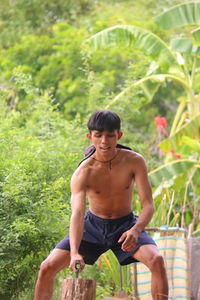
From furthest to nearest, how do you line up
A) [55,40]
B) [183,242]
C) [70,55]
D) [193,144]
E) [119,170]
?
[55,40], [70,55], [193,144], [183,242], [119,170]

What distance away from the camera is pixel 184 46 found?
1196 cm

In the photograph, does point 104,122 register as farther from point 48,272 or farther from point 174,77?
point 174,77

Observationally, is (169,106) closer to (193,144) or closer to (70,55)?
(70,55)

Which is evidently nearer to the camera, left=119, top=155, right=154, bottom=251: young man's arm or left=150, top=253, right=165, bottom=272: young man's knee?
left=150, top=253, right=165, bottom=272: young man's knee

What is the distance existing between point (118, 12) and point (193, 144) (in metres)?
11.2

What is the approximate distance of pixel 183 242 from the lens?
793 cm

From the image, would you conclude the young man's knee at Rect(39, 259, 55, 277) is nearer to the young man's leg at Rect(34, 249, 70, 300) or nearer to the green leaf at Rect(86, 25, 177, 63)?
the young man's leg at Rect(34, 249, 70, 300)

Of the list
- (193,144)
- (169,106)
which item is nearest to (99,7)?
(169,106)

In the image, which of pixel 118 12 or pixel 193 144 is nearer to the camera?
pixel 193 144

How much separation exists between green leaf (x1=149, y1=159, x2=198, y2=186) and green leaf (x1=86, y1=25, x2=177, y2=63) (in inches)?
92.9

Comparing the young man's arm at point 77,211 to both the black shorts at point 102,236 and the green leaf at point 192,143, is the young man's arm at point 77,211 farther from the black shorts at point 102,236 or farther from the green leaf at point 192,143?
the green leaf at point 192,143

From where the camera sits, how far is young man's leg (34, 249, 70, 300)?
562 centimetres

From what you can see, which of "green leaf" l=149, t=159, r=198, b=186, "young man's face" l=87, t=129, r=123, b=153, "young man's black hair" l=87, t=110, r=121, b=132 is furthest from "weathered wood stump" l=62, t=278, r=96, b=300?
"green leaf" l=149, t=159, r=198, b=186

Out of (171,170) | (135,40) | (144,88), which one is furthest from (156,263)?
(144,88)
